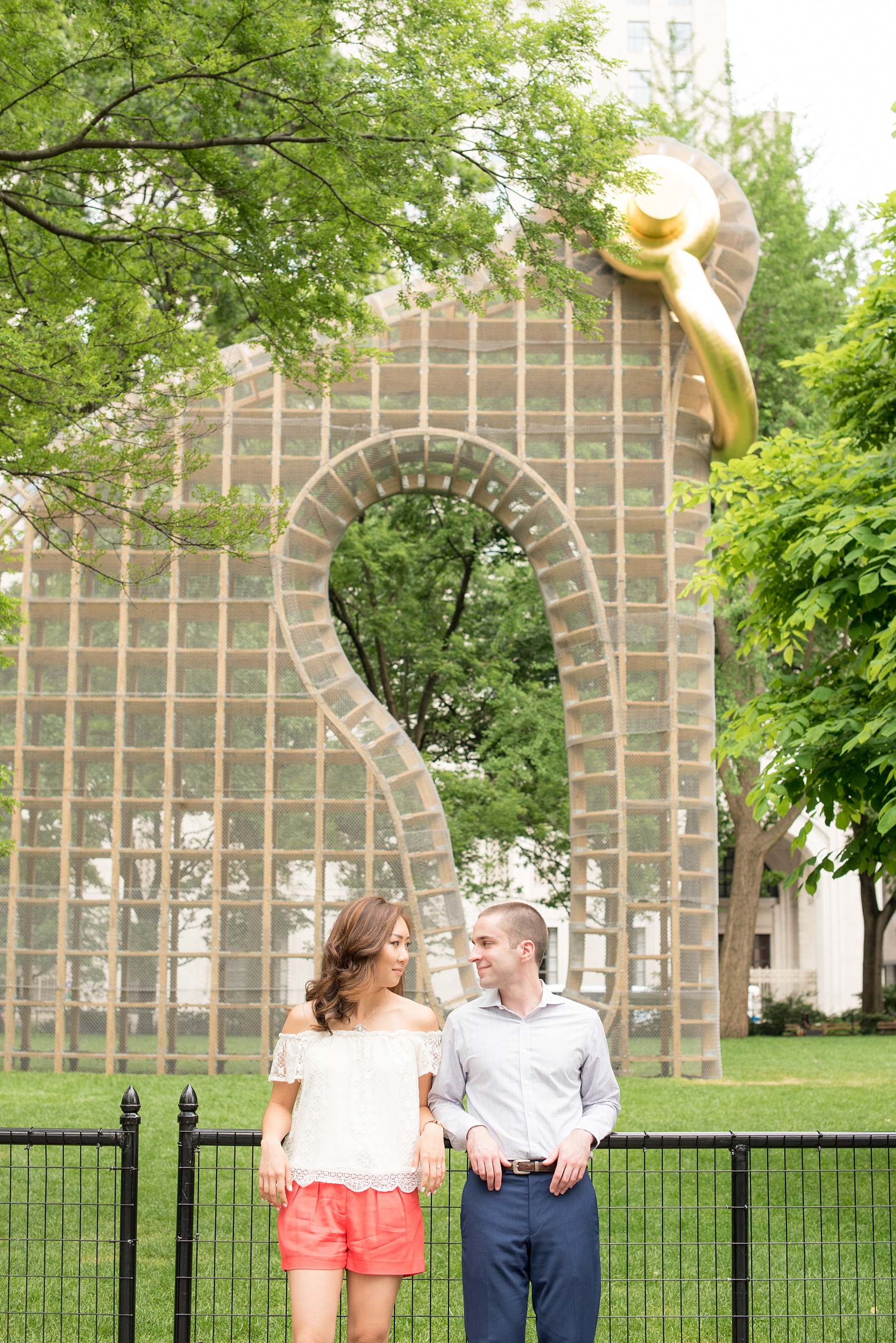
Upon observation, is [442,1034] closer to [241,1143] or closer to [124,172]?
[241,1143]

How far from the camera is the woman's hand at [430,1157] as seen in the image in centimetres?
346

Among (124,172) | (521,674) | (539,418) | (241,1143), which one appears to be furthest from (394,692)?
(241,1143)

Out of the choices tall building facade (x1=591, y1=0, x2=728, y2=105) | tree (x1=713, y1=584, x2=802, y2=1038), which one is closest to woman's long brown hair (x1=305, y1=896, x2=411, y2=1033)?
tree (x1=713, y1=584, x2=802, y2=1038)

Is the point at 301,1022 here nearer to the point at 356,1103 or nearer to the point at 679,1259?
the point at 356,1103

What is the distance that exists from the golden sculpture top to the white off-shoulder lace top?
12.9 m

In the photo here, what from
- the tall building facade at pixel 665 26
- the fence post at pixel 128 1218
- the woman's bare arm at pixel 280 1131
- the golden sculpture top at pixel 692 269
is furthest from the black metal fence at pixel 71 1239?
the tall building facade at pixel 665 26

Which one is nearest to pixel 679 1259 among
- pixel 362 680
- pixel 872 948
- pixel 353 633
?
pixel 362 680

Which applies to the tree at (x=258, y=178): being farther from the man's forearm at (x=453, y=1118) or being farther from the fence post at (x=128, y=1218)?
the man's forearm at (x=453, y=1118)

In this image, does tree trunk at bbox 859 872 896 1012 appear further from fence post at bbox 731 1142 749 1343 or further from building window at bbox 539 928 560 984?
fence post at bbox 731 1142 749 1343

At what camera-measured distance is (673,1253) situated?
7363 millimetres

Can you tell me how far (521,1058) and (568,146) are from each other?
653 centimetres

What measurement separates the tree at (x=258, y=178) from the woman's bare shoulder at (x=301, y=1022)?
16.9 ft

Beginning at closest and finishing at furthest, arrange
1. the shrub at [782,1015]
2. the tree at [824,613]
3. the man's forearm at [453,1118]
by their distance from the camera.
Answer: the man's forearm at [453,1118]
the tree at [824,613]
the shrub at [782,1015]

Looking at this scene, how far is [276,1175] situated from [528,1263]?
0.73 metres
